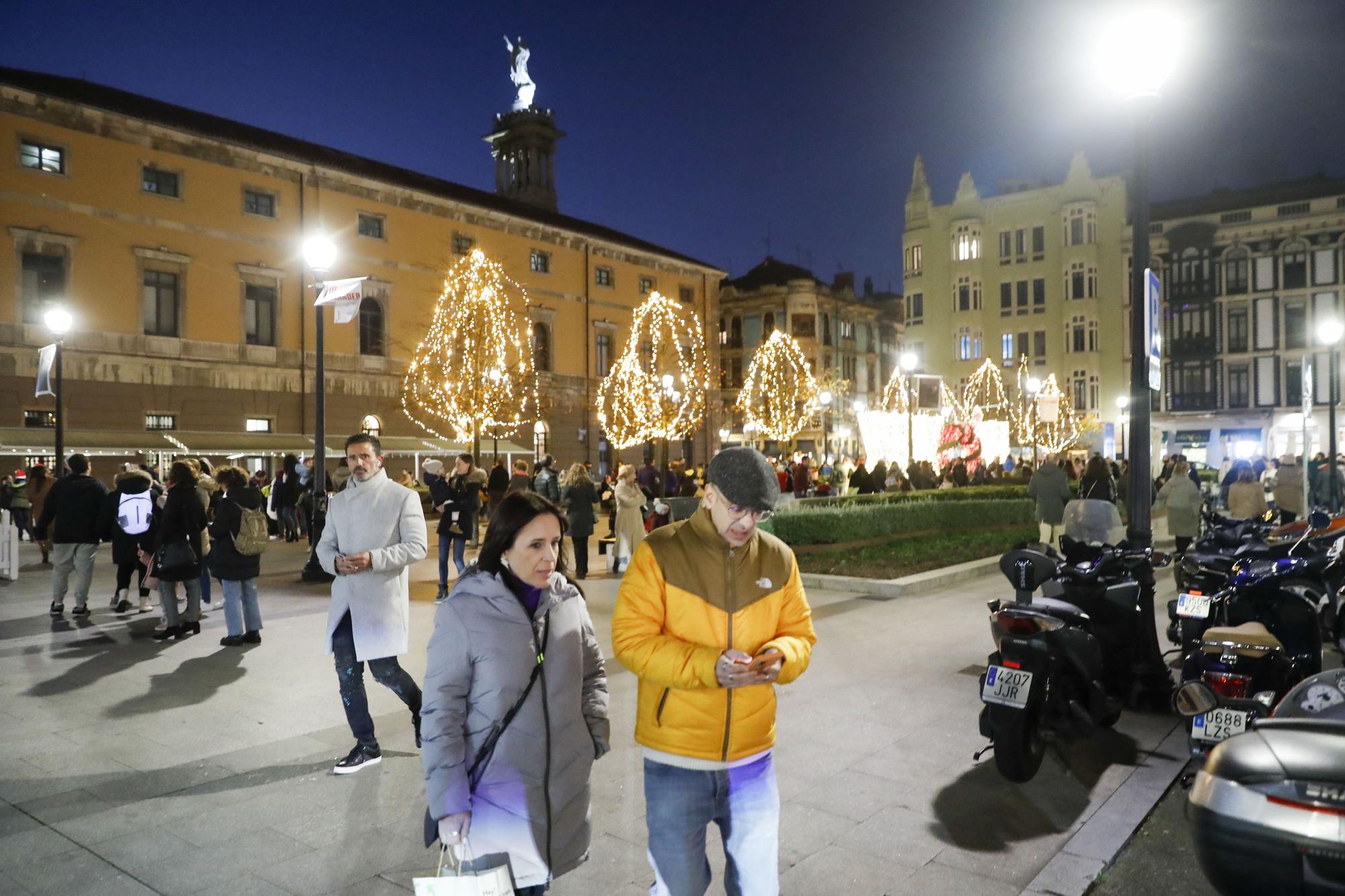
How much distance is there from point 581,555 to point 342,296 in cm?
536

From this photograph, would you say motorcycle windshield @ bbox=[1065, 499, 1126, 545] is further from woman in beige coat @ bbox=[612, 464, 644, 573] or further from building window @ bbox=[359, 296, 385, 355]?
building window @ bbox=[359, 296, 385, 355]

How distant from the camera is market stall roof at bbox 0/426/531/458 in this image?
89.1 ft

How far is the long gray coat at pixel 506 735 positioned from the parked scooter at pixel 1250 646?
3154mm

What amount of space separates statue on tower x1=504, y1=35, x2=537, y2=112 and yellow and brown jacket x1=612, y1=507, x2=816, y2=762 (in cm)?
5979

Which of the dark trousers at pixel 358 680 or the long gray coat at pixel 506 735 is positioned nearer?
the long gray coat at pixel 506 735

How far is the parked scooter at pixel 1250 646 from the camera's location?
4977 millimetres

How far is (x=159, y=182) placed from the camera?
→ 3184 cm

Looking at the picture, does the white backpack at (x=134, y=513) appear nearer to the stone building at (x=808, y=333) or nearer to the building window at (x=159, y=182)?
the building window at (x=159, y=182)

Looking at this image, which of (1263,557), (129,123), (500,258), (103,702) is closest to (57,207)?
(129,123)

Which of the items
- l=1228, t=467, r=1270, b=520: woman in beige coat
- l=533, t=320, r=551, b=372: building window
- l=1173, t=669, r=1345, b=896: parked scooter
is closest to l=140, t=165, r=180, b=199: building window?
l=533, t=320, r=551, b=372: building window

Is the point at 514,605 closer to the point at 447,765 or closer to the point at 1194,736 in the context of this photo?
the point at 447,765

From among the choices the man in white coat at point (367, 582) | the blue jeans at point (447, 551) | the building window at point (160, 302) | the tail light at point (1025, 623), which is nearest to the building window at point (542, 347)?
the building window at point (160, 302)

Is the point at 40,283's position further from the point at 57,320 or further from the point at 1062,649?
the point at 1062,649

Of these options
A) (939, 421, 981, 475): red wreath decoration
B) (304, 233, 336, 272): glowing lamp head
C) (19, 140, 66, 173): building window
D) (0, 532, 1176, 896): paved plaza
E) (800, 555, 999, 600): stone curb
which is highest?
(19, 140, 66, 173): building window
